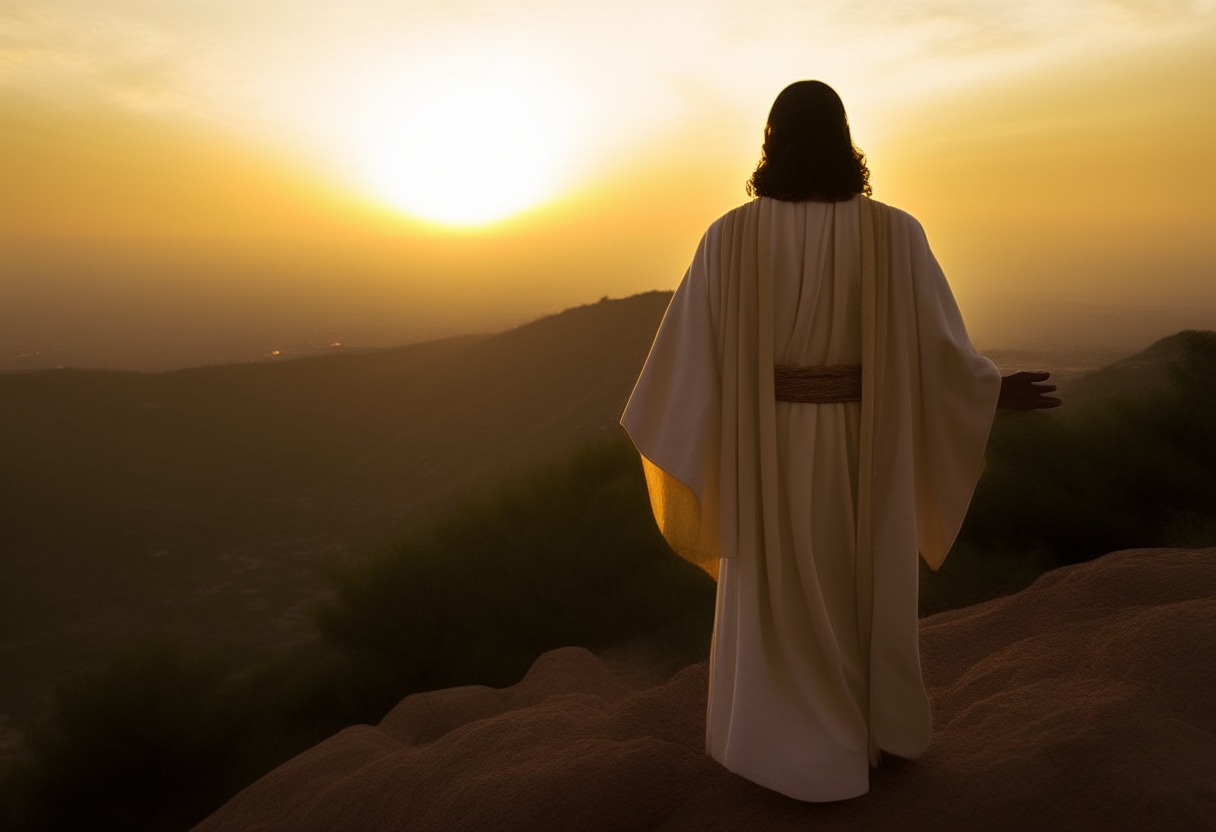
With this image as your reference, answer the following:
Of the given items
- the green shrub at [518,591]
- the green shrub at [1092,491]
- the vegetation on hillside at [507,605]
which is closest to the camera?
the green shrub at [1092,491]

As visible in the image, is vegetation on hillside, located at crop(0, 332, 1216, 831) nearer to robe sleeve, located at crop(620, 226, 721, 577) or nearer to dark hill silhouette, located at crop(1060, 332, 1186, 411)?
robe sleeve, located at crop(620, 226, 721, 577)

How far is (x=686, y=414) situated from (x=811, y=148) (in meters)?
1.13

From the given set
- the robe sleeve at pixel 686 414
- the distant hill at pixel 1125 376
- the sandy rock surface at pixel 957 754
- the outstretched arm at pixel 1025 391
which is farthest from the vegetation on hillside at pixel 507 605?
the distant hill at pixel 1125 376

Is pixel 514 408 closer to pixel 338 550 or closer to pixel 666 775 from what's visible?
pixel 338 550

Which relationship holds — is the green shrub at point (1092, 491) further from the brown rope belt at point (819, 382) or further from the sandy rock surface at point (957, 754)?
the brown rope belt at point (819, 382)

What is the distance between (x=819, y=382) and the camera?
329cm

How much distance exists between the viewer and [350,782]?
424 cm

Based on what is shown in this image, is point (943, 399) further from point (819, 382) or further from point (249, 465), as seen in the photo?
point (249, 465)

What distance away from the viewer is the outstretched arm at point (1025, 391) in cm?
333

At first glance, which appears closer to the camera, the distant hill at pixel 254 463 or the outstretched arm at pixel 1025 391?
the outstretched arm at pixel 1025 391

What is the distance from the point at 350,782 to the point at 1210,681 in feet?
13.1

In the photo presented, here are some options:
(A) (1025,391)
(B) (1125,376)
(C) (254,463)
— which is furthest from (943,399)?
(C) (254,463)

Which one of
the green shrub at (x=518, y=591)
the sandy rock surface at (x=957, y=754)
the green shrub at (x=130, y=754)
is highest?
the sandy rock surface at (x=957, y=754)

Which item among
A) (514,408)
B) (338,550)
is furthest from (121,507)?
(514,408)
